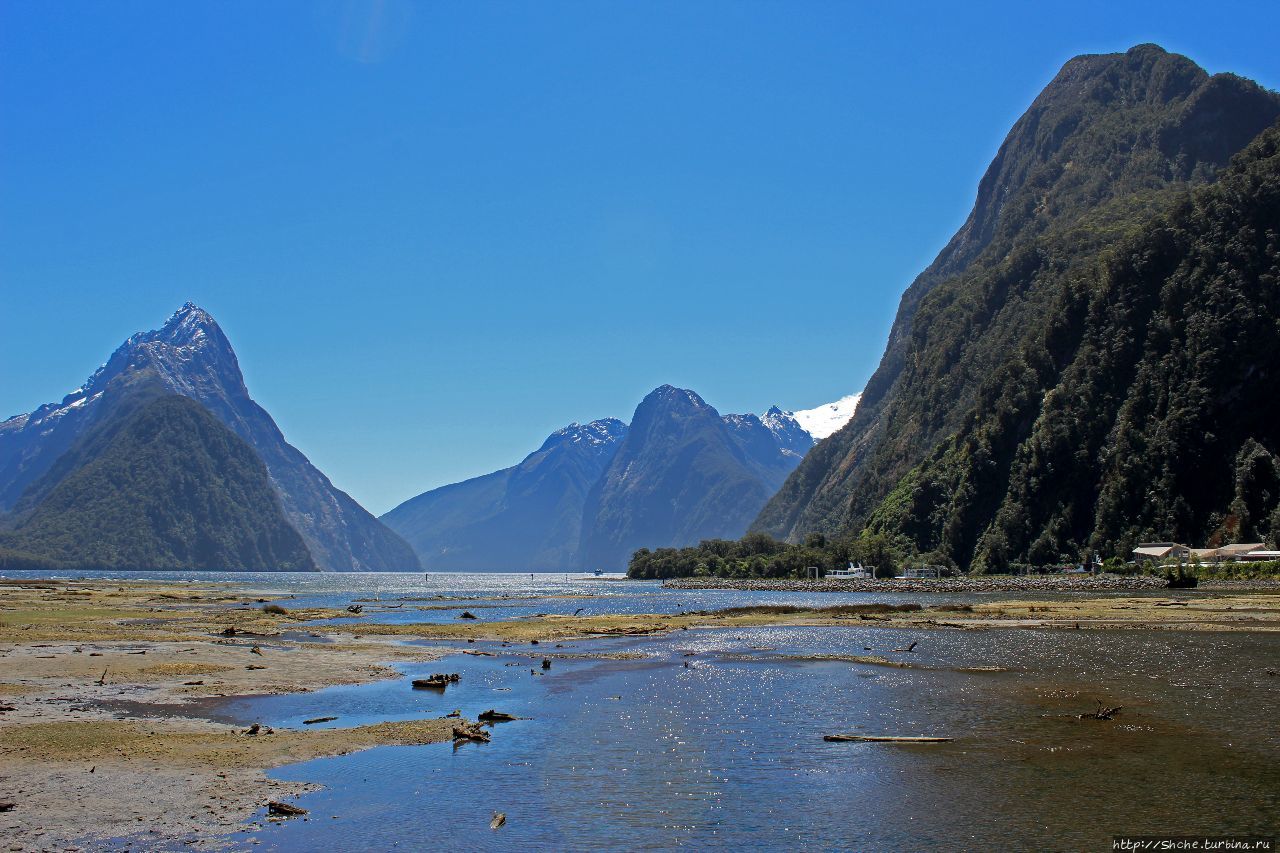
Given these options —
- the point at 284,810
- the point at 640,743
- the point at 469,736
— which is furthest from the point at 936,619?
the point at 284,810

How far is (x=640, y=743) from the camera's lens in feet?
104

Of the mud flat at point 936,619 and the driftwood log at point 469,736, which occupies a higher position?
the driftwood log at point 469,736

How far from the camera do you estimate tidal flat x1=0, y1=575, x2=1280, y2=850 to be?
22.0 m

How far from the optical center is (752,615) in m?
98.5

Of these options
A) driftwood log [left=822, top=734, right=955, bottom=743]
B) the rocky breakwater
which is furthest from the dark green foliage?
driftwood log [left=822, top=734, right=955, bottom=743]

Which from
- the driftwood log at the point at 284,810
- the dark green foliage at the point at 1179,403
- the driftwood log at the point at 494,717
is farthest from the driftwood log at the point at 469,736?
the dark green foliage at the point at 1179,403

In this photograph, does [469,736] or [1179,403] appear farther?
[1179,403]

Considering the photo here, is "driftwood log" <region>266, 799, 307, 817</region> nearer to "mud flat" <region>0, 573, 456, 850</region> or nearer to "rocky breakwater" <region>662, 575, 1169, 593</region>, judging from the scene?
"mud flat" <region>0, 573, 456, 850</region>

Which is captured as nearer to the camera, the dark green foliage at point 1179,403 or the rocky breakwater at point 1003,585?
the rocky breakwater at point 1003,585

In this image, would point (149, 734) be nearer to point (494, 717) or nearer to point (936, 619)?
point (494, 717)

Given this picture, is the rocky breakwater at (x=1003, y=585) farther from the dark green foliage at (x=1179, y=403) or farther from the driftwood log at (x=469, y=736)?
the driftwood log at (x=469, y=736)

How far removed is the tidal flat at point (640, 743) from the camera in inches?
866

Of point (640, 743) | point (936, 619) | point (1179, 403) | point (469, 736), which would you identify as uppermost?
point (1179, 403)

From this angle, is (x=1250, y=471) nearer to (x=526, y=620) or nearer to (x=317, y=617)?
(x=526, y=620)
